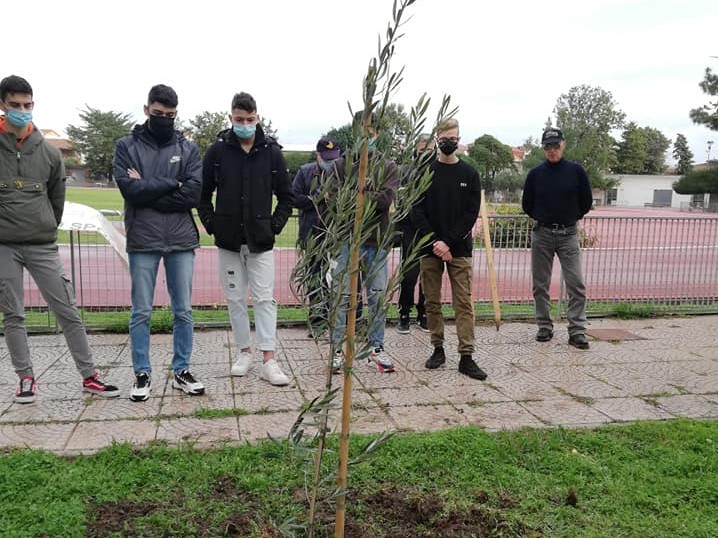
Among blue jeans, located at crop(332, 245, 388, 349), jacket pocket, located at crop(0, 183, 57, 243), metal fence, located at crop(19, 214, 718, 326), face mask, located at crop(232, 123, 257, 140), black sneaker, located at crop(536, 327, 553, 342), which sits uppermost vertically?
face mask, located at crop(232, 123, 257, 140)

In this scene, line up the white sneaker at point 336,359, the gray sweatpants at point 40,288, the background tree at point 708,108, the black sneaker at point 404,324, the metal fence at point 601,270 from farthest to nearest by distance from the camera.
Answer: the background tree at point 708,108 → the metal fence at point 601,270 → the black sneaker at point 404,324 → the gray sweatpants at point 40,288 → the white sneaker at point 336,359

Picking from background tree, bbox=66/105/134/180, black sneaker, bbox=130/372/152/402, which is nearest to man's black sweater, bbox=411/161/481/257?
black sneaker, bbox=130/372/152/402

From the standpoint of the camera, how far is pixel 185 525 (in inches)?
117

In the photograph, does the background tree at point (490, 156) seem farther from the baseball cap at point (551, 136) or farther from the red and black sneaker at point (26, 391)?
the red and black sneaker at point (26, 391)

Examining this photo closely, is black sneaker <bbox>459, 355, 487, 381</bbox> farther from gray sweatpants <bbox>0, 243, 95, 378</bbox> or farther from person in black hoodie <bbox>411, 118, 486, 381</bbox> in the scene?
gray sweatpants <bbox>0, 243, 95, 378</bbox>

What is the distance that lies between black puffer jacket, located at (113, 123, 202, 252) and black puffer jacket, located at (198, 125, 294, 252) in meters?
0.34

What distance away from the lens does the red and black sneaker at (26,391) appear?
15.4 ft

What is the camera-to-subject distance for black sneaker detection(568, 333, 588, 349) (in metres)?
6.76

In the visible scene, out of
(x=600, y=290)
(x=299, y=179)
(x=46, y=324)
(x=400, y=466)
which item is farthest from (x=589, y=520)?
(x=600, y=290)

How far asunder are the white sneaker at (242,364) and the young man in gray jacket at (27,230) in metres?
1.01

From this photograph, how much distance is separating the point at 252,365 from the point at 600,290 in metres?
6.00

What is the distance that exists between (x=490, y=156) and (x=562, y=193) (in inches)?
2412

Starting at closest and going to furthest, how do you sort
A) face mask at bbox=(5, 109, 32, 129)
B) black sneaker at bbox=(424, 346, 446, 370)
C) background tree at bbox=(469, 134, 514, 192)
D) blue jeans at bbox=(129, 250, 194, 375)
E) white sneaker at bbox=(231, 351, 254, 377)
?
face mask at bbox=(5, 109, 32, 129), blue jeans at bbox=(129, 250, 194, 375), white sneaker at bbox=(231, 351, 254, 377), black sneaker at bbox=(424, 346, 446, 370), background tree at bbox=(469, 134, 514, 192)

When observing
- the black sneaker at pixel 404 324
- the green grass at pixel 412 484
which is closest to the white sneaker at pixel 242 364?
the green grass at pixel 412 484
